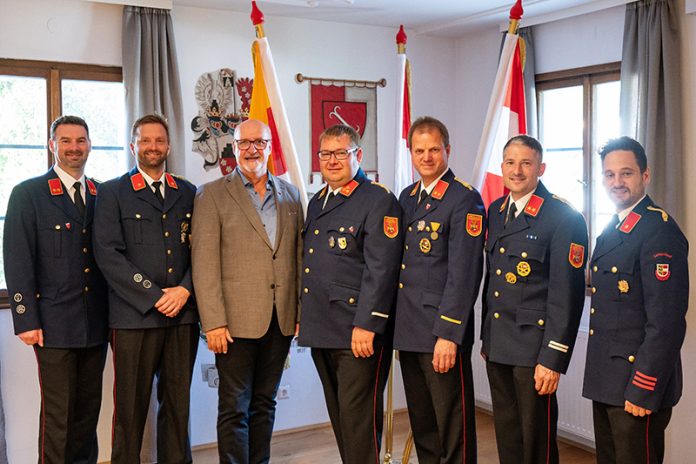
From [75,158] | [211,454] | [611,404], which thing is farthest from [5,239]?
[611,404]

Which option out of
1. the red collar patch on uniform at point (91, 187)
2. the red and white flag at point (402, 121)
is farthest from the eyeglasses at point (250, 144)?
the red and white flag at point (402, 121)

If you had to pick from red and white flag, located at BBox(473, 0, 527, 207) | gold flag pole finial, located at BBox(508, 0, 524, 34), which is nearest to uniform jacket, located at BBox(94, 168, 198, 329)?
red and white flag, located at BBox(473, 0, 527, 207)

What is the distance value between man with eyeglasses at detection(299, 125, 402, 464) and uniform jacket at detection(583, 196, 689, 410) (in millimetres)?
841

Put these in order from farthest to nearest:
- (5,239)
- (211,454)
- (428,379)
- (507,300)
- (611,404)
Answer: (211,454) < (5,239) < (428,379) < (507,300) < (611,404)

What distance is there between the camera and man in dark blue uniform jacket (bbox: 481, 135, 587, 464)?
8.84ft

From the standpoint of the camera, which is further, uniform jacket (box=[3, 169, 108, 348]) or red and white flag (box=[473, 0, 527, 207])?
red and white flag (box=[473, 0, 527, 207])

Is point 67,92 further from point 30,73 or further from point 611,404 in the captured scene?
point 611,404

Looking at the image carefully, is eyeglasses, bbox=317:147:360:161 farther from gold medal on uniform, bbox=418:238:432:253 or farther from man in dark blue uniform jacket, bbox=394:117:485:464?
gold medal on uniform, bbox=418:238:432:253

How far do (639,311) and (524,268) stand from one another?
0.44 meters

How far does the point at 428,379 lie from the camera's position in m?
3.02

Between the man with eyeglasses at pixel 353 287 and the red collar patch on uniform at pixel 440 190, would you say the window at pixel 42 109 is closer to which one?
the man with eyeglasses at pixel 353 287

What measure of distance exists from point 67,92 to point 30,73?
22 centimetres

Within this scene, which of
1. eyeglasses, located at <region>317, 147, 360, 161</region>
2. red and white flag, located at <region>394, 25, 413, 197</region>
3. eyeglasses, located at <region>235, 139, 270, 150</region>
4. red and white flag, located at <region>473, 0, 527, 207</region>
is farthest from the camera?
red and white flag, located at <region>394, 25, 413, 197</region>

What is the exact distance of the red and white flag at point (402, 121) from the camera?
4195 millimetres
